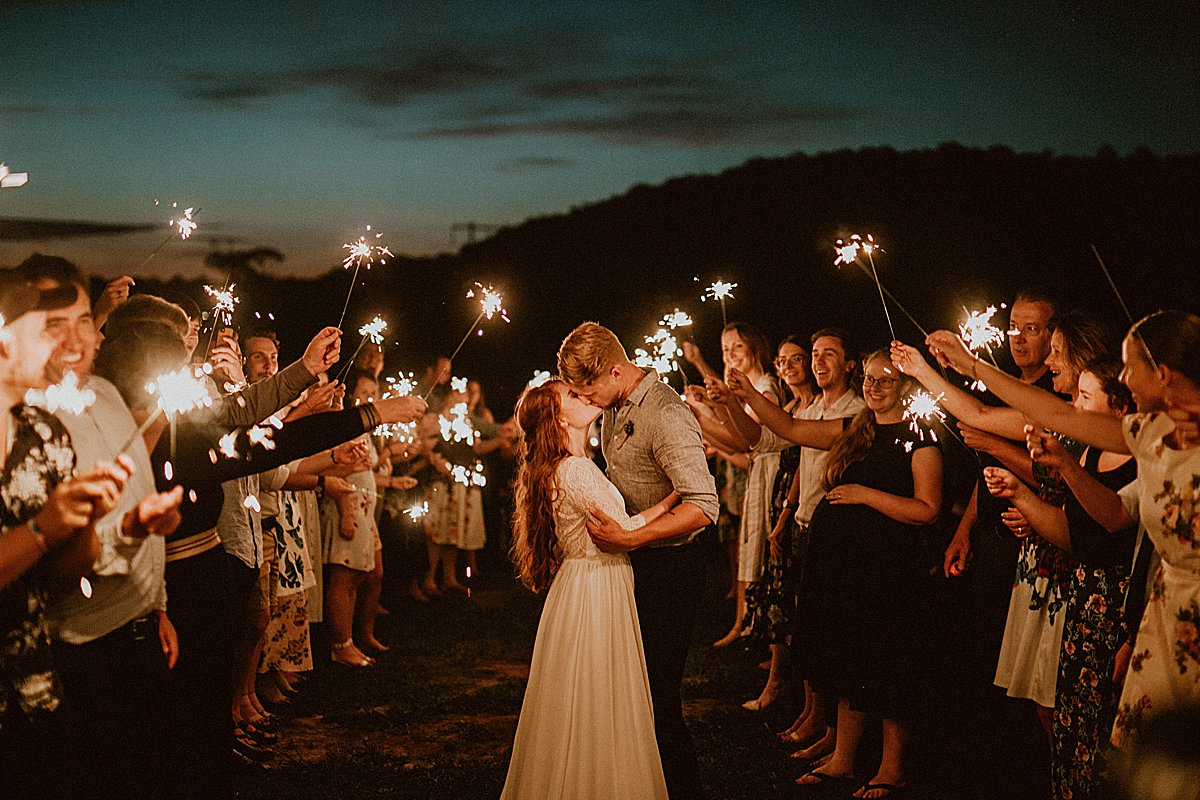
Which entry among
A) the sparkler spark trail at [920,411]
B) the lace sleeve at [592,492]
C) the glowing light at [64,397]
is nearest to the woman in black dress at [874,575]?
the sparkler spark trail at [920,411]

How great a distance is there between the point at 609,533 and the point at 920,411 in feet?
5.79

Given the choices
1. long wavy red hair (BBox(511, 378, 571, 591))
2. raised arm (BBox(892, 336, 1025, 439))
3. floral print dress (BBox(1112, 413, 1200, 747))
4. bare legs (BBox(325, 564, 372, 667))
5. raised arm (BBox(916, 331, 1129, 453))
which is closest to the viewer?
floral print dress (BBox(1112, 413, 1200, 747))

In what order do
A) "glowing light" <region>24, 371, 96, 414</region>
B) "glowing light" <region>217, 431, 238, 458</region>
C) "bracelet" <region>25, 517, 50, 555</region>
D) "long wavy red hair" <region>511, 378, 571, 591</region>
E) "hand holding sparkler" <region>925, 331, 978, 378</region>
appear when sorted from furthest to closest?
1. "long wavy red hair" <region>511, 378, 571, 591</region>
2. "hand holding sparkler" <region>925, 331, 978, 378</region>
3. "glowing light" <region>217, 431, 238, 458</region>
4. "glowing light" <region>24, 371, 96, 414</region>
5. "bracelet" <region>25, 517, 50, 555</region>

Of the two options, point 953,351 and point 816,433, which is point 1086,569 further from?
point 816,433

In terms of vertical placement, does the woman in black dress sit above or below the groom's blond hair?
below

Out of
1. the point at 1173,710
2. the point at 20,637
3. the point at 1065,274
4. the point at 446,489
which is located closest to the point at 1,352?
the point at 20,637

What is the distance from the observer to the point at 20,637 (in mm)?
2662

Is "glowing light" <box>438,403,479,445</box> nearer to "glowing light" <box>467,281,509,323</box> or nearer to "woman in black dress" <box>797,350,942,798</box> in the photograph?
"glowing light" <box>467,281,509,323</box>

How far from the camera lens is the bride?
4184 millimetres

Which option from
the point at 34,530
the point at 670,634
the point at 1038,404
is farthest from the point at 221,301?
the point at 1038,404

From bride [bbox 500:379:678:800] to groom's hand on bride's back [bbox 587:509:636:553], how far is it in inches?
1.5

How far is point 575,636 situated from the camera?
170 inches

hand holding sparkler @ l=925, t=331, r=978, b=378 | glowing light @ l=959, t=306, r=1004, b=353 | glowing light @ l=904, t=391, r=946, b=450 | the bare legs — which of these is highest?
glowing light @ l=959, t=306, r=1004, b=353

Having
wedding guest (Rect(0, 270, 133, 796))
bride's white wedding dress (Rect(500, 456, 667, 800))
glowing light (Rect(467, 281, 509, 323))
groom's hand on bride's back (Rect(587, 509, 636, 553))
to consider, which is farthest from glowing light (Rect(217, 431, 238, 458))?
glowing light (Rect(467, 281, 509, 323))
